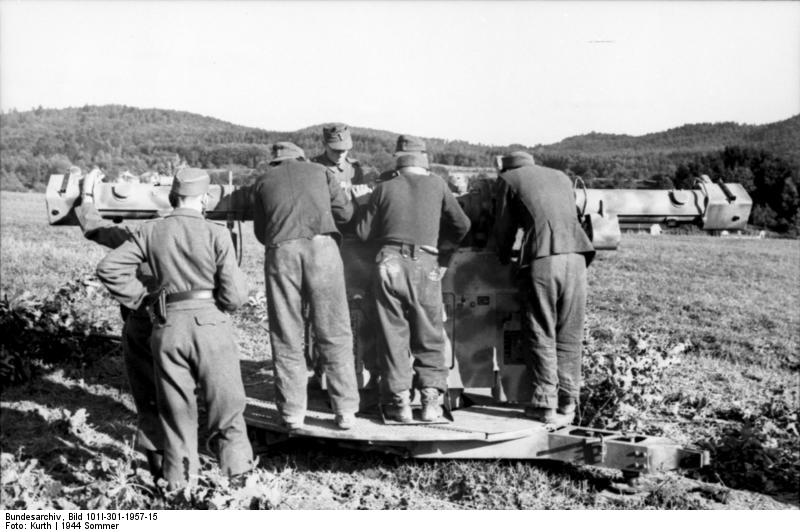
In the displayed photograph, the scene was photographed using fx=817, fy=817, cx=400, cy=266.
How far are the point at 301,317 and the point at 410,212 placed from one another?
3.82 ft

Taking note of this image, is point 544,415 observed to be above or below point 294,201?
below

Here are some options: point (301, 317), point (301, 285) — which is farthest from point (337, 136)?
point (301, 317)

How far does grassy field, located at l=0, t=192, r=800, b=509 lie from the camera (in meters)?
5.80

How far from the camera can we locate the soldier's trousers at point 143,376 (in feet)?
19.7

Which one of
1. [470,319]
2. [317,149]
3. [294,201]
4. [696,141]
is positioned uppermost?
[696,141]

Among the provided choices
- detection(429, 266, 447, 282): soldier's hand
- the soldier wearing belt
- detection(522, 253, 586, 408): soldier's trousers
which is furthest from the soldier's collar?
detection(522, 253, 586, 408): soldier's trousers

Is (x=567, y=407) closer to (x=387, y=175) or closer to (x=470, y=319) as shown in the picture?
(x=470, y=319)

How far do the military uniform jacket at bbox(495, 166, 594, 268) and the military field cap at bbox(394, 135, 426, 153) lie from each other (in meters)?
0.71

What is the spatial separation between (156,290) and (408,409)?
2128mm

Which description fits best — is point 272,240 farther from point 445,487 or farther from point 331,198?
point 445,487

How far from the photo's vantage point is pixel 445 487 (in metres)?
6.20

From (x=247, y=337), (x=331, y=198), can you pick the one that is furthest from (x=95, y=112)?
(x=331, y=198)

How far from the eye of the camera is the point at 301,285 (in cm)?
624

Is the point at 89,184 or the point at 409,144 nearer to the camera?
the point at 409,144
